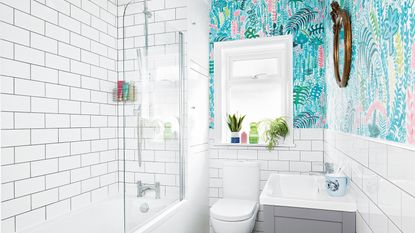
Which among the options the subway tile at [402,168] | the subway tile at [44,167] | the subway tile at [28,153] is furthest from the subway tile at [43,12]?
the subway tile at [402,168]

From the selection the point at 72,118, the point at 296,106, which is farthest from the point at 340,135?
the point at 72,118

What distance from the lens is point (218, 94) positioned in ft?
10.1

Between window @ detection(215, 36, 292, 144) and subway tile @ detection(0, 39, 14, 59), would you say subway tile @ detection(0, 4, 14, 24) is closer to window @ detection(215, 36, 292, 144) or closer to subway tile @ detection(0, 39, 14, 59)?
subway tile @ detection(0, 39, 14, 59)

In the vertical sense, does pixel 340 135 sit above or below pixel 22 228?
above

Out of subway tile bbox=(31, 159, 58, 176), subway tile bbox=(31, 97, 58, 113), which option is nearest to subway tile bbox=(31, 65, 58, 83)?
subway tile bbox=(31, 97, 58, 113)

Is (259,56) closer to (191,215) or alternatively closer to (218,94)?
(218,94)

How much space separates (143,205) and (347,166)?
140cm

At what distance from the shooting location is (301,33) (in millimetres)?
2764

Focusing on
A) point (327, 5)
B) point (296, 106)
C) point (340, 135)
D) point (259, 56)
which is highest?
point (327, 5)

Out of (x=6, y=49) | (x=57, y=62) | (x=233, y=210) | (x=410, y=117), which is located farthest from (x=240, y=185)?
(x=6, y=49)

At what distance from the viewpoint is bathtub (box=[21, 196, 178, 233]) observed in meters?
1.80

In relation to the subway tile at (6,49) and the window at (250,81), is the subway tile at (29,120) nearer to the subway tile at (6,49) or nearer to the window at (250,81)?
the subway tile at (6,49)

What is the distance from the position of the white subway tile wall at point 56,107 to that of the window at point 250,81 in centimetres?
120

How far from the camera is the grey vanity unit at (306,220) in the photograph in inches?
59.1
